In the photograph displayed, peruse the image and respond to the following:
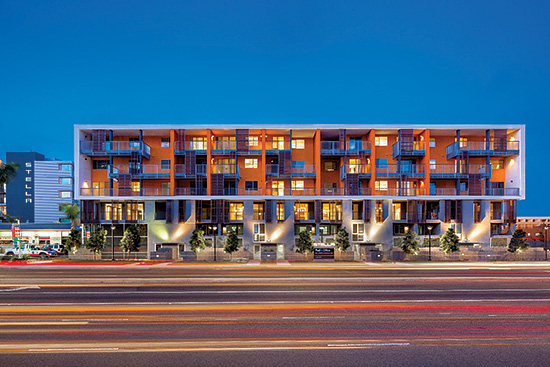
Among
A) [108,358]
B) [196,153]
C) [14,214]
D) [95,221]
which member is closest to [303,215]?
[196,153]

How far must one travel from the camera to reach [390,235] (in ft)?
142

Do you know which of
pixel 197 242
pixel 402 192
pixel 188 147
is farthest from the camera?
pixel 188 147

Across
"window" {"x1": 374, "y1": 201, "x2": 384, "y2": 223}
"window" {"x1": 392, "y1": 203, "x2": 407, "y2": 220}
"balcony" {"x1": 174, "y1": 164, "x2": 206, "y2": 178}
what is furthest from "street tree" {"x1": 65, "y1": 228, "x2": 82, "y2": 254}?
"window" {"x1": 392, "y1": 203, "x2": 407, "y2": 220}

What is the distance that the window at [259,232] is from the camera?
4344 cm

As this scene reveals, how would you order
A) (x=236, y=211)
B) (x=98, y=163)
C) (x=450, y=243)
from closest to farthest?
(x=450, y=243) < (x=236, y=211) < (x=98, y=163)

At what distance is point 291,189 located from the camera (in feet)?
143

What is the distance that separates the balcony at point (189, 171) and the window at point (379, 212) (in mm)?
25660

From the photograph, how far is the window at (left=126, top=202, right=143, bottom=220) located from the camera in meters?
43.0

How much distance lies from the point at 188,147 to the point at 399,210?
1289 inches

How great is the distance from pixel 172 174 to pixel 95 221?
12.4 metres

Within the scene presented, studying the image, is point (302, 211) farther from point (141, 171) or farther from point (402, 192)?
point (141, 171)

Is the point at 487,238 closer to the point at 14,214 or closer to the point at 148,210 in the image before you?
the point at 148,210

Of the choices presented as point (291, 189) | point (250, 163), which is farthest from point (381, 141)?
point (250, 163)

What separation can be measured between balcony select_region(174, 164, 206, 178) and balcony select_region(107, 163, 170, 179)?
58.0 inches
